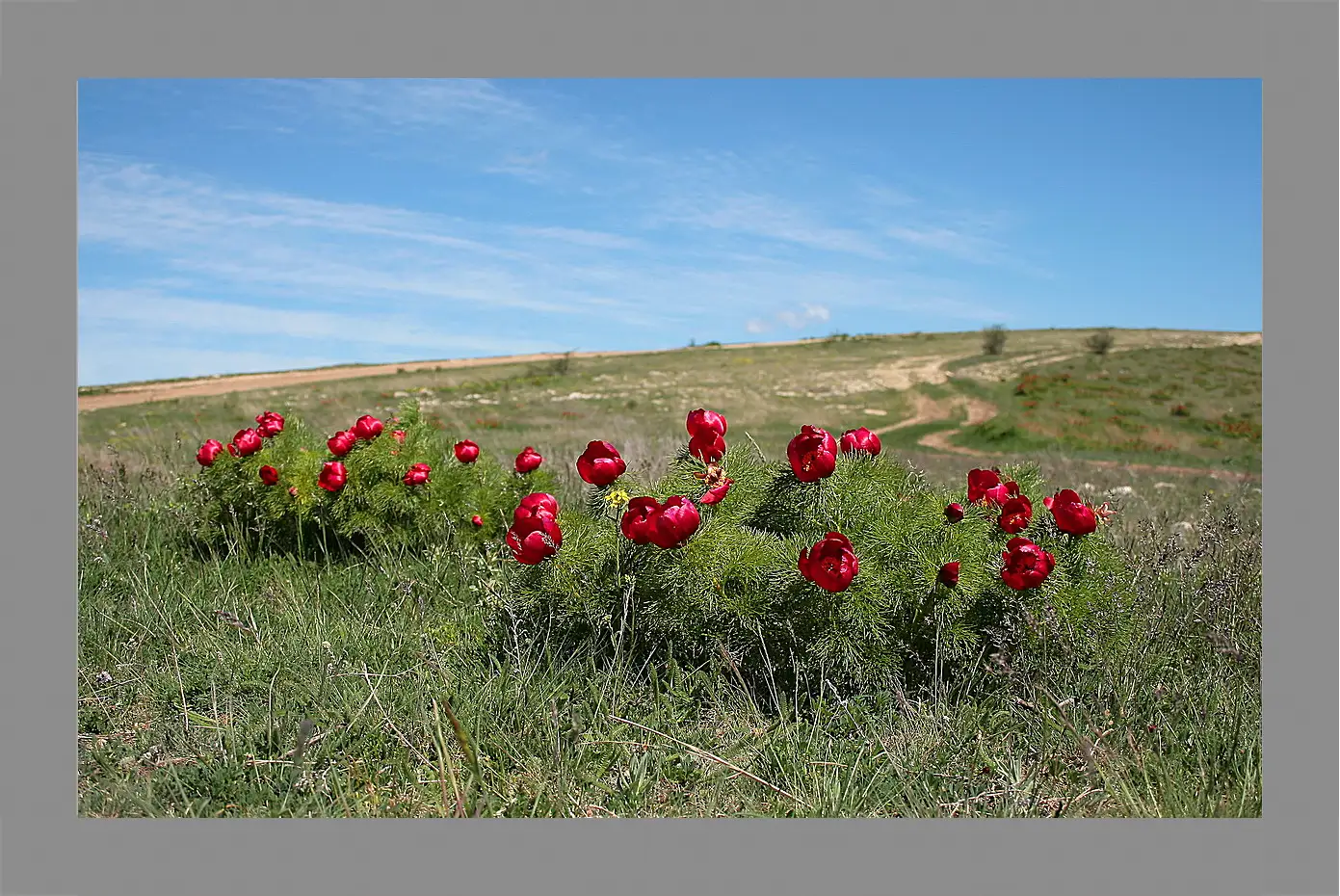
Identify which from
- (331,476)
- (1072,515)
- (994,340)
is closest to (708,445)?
(1072,515)

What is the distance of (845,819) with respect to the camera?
2129 mm

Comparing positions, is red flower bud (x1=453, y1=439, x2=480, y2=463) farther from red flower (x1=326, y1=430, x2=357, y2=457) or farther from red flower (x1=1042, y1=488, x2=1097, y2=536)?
red flower (x1=1042, y1=488, x2=1097, y2=536)

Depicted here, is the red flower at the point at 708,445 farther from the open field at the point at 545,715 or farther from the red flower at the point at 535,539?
the red flower at the point at 535,539

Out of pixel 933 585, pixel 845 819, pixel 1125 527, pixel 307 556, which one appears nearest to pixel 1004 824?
pixel 845 819

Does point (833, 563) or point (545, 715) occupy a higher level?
point (833, 563)

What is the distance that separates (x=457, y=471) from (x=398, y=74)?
293 centimetres

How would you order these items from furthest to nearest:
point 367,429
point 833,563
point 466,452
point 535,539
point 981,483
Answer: point 466,452 → point 367,429 → point 981,483 → point 535,539 → point 833,563

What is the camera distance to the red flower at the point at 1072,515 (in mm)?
2891

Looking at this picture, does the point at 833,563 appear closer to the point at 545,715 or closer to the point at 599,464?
the point at 599,464

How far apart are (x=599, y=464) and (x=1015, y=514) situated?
1430mm

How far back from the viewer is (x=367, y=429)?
492cm

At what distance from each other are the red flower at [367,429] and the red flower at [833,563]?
10.4 feet

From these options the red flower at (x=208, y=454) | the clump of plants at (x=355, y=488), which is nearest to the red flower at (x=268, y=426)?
the clump of plants at (x=355, y=488)
